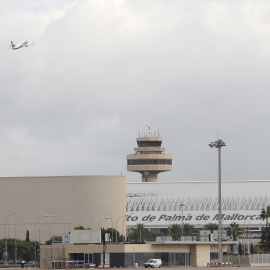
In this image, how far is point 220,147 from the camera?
405 feet

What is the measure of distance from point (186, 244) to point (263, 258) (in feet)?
39.9

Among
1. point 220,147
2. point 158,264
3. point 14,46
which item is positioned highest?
point 14,46

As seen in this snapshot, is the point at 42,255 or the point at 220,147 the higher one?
the point at 220,147

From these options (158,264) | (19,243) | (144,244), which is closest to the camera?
(158,264)

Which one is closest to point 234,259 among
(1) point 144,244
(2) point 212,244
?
(2) point 212,244

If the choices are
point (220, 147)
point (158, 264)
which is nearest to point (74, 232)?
point (158, 264)

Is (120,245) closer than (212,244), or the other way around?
(120,245)

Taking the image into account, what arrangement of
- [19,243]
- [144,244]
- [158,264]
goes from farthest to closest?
1. [19,243]
2. [144,244]
3. [158,264]

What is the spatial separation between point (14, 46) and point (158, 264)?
41.5 metres

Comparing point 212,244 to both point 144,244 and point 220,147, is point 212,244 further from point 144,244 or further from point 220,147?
point 220,147

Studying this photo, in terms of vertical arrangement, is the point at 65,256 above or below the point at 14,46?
below

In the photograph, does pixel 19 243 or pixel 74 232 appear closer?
pixel 74 232

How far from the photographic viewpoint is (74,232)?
133750mm

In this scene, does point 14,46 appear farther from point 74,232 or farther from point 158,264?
point 158,264
